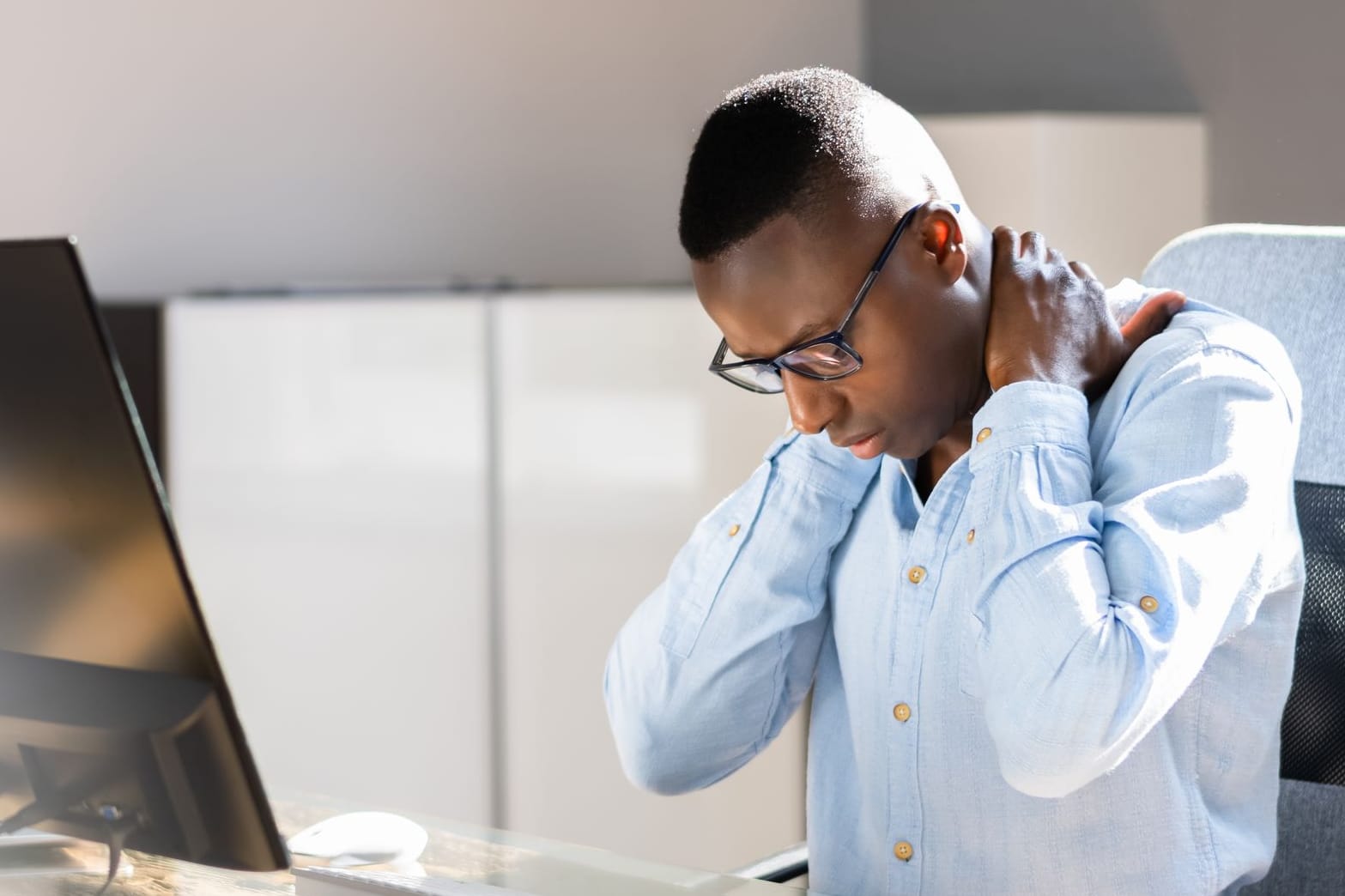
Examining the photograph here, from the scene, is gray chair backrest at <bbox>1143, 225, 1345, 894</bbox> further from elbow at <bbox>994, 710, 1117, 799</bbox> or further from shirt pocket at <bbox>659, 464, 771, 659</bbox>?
shirt pocket at <bbox>659, 464, 771, 659</bbox>

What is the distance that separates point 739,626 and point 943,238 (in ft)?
1.20

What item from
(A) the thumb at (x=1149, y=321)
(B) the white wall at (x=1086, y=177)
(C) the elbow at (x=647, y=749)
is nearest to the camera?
(A) the thumb at (x=1149, y=321)

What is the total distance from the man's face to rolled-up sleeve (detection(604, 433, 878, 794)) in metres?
0.11

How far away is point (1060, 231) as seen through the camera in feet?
9.86

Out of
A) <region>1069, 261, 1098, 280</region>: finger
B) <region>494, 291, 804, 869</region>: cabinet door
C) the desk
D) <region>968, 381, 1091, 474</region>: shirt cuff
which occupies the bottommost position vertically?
<region>494, 291, 804, 869</region>: cabinet door

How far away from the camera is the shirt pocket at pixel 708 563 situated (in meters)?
1.32

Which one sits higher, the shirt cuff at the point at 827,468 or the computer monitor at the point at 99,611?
the computer monitor at the point at 99,611

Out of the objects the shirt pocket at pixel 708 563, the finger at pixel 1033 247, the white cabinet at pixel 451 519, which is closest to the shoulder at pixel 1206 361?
the finger at pixel 1033 247

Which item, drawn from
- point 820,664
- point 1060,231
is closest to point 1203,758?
point 820,664

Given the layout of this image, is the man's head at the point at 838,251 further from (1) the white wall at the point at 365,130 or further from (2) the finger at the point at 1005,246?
(1) the white wall at the point at 365,130

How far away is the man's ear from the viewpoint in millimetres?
1170

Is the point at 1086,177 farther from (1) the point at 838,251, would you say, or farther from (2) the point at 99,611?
(2) the point at 99,611

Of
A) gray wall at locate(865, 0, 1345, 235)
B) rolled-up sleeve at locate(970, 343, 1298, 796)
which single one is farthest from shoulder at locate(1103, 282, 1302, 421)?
gray wall at locate(865, 0, 1345, 235)

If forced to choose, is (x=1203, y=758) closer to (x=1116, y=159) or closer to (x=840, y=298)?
(x=840, y=298)
